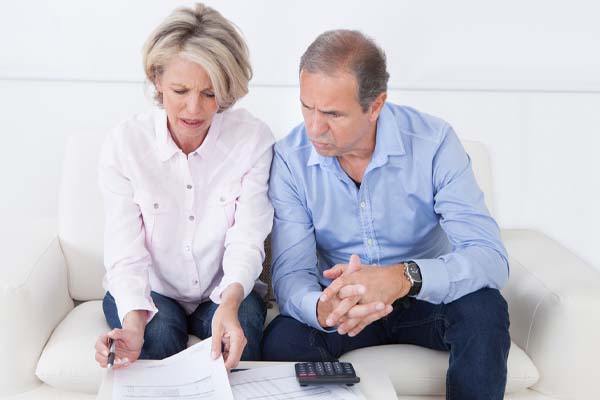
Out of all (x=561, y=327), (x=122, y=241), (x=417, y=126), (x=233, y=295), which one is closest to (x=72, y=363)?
(x=122, y=241)

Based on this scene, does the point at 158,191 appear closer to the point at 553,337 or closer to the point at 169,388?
the point at 169,388

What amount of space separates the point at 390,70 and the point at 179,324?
119 cm

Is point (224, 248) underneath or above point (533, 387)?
above

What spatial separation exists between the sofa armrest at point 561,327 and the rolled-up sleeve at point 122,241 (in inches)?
35.9

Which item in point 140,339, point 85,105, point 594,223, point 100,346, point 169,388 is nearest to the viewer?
point 169,388

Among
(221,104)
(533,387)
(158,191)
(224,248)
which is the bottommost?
(533,387)

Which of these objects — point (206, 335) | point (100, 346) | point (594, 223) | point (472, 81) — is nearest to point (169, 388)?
point (100, 346)

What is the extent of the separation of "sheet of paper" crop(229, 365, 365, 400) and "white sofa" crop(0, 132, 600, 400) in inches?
6.2

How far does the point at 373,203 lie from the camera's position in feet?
6.70

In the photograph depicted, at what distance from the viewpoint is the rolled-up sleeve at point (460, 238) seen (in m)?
1.87

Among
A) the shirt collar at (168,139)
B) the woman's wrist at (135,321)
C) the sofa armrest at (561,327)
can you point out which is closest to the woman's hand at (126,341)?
the woman's wrist at (135,321)

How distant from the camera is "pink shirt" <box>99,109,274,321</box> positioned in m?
1.97

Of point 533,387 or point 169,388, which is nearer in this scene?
point 169,388

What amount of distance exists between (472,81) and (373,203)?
0.89 meters
